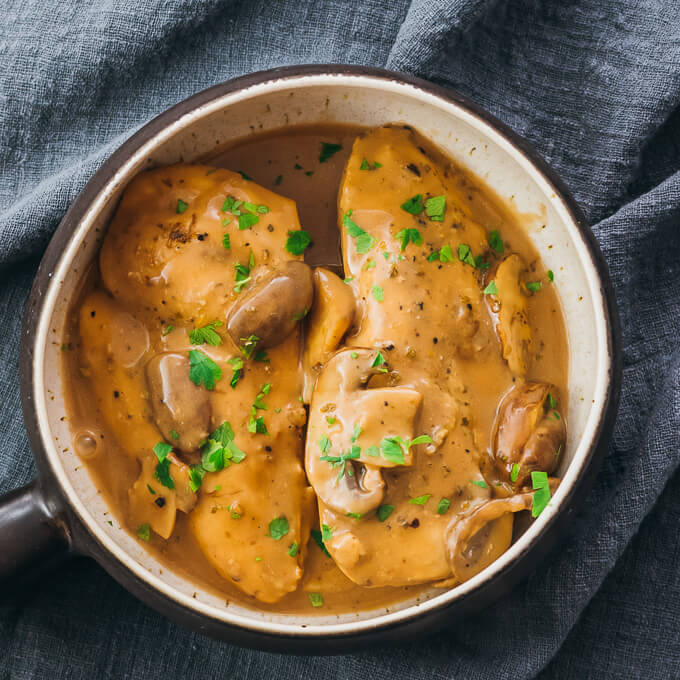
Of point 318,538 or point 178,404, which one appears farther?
point 318,538

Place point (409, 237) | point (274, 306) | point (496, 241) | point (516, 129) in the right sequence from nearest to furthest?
1. point (274, 306)
2. point (409, 237)
3. point (496, 241)
4. point (516, 129)

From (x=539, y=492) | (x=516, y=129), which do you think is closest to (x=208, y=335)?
(x=539, y=492)

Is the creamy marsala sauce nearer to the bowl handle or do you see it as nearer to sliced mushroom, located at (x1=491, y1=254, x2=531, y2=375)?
sliced mushroom, located at (x1=491, y1=254, x2=531, y2=375)

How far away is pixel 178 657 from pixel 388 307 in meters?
1.13

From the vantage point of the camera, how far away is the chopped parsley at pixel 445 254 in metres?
1.79

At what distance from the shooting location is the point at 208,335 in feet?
5.74

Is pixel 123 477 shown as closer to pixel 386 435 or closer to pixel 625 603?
pixel 386 435

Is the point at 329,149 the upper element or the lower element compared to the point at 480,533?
upper

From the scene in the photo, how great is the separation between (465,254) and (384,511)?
2.00ft

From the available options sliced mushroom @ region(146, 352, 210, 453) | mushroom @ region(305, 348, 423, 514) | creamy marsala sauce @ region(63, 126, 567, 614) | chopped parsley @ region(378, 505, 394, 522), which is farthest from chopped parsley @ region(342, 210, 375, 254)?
chopped parsley @ region(378, 505, 394, 522)

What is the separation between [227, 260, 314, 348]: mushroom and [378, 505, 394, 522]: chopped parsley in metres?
0.43

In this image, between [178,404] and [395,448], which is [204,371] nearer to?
[178,404]

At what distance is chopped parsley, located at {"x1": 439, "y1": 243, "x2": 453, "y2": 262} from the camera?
179 centimetres

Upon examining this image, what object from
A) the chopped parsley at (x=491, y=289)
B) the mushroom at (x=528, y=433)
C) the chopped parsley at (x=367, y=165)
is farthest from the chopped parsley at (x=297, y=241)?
the mushroom at (x=528, y=433)
